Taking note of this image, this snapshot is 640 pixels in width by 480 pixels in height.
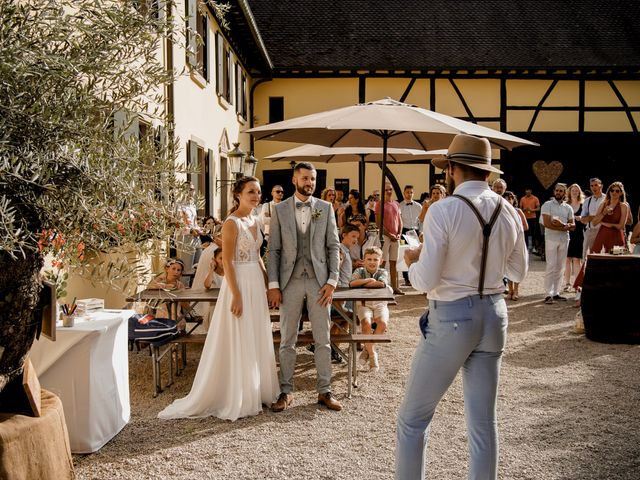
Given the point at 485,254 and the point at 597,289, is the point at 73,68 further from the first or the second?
the point at 597,289

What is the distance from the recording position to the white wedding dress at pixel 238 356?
508cm

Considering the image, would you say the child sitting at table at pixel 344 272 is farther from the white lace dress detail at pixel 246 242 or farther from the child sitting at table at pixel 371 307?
the white lace dress detail at pixel 246 242

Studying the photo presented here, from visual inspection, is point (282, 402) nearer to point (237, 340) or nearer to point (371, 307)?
point (237, 340)

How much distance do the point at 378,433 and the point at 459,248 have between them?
211cm

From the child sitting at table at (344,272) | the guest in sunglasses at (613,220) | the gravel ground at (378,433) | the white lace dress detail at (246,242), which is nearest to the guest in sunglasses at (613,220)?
the guest in sunglasses at (613,220)

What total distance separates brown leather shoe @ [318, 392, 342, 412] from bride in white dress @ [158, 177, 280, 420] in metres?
0.47

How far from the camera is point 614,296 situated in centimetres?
781

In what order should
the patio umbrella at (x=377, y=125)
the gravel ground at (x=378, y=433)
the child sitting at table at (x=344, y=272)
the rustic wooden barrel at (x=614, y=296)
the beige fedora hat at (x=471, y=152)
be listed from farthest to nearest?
the rustic wooden barrel at (x=614, y=296) → the child sitting at table at (x=344, y=272) → the patio umbrella at (x=377, y=125) → the gravel ground at (x=378, y=433) → the beige fedora hat at (x=471, y=152)

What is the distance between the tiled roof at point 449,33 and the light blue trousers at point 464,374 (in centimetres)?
1930

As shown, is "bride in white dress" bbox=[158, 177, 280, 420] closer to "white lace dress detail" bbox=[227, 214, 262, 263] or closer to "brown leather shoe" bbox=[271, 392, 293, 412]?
"white lace dress detail" bbox=[227, 214, 262, 263]

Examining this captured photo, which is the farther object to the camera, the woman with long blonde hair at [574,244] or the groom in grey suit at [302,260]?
the woman with long blonde hair at [574,244]

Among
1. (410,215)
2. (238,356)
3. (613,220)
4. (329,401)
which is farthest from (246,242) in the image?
(410,215)

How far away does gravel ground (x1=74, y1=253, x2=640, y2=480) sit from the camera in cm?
405

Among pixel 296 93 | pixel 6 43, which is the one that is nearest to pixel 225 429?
pixel 6 43
